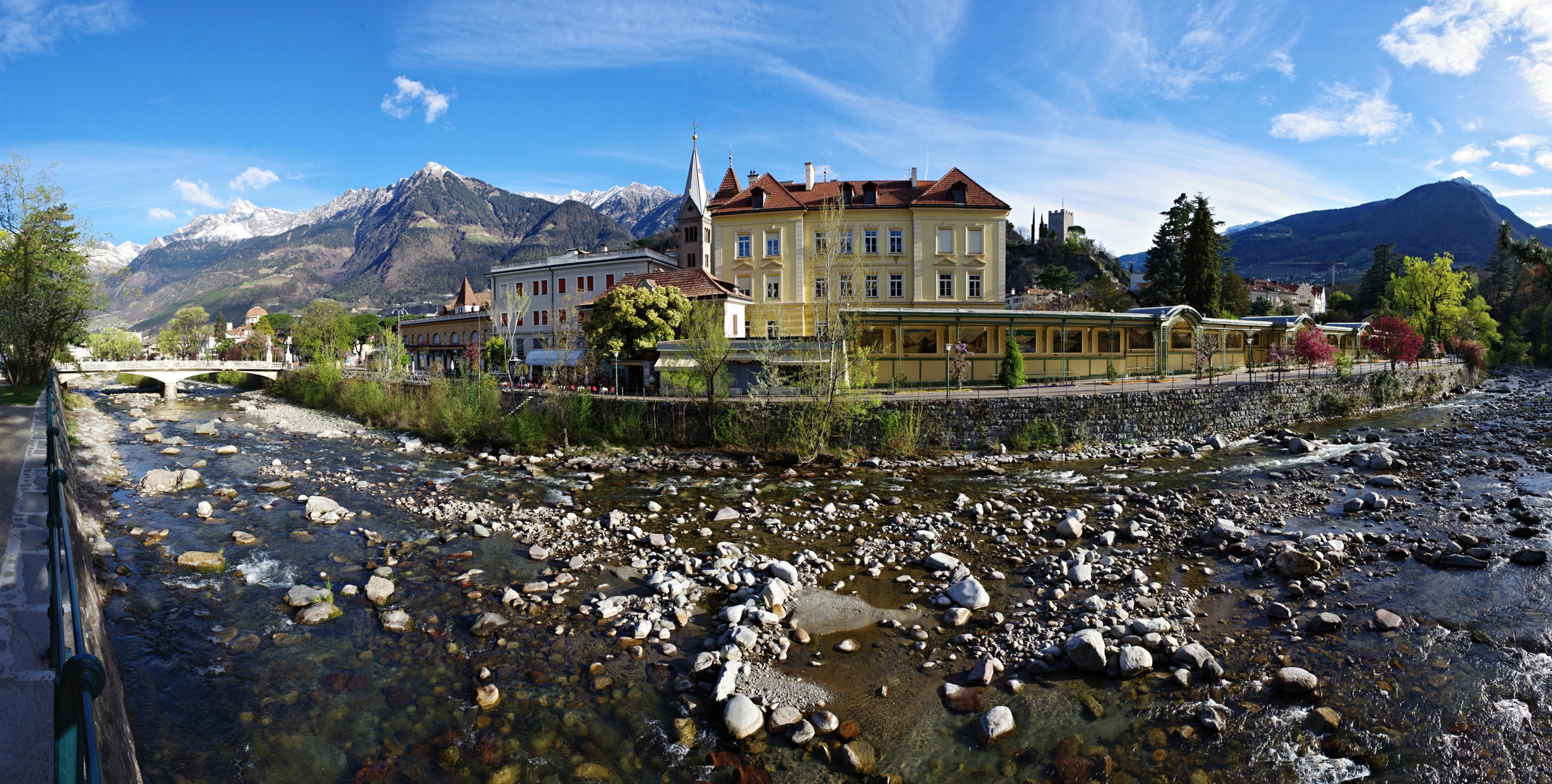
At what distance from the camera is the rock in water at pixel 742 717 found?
687cm

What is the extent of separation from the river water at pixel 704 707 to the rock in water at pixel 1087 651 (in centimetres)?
16

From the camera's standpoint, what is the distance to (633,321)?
100 feet

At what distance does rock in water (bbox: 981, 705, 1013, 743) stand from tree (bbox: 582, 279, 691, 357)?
25.5 meters

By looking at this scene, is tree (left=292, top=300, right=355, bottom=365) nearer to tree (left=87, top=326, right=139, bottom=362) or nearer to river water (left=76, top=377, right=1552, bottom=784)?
tree (left=87, top=326, right=139, bottom=362)

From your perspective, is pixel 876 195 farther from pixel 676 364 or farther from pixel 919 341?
pixel 676 364

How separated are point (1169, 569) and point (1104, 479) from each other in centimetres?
722

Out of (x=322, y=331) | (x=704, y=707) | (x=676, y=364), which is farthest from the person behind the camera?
(x=322, y=331)

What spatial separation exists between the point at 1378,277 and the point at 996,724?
8658cm

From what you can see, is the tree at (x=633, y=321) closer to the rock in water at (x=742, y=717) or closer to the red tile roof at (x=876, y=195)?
the red tile roof at (x=876, y=195)

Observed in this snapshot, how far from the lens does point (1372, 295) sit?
217 feet

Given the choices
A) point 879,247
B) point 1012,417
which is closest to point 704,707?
point 1012,417

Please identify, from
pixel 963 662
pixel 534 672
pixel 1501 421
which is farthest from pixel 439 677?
pixel 1501 421

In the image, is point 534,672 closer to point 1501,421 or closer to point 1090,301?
point 1501,421

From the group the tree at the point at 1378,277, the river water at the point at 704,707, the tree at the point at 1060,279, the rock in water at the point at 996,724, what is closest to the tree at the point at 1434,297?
the tree at the point at 1378,277
